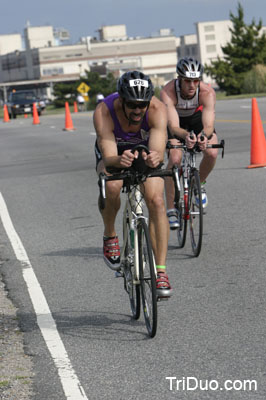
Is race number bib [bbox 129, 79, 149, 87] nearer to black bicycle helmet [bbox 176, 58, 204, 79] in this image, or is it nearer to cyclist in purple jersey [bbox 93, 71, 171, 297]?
cyclist in purple jersey [bbox 93, 71, 171, 297]

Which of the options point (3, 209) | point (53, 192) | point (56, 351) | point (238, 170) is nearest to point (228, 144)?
point (238, 170)

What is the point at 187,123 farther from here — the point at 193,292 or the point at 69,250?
the point at 193,292

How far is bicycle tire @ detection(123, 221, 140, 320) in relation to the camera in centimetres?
639

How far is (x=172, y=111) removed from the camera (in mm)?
9344

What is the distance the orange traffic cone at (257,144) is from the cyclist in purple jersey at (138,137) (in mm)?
8932

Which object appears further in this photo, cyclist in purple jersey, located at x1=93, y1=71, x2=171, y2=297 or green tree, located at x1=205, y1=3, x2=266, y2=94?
green tree, located at x1=205, y1=3, x2=266, y2=94

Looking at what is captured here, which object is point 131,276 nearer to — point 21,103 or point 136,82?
point 136,82

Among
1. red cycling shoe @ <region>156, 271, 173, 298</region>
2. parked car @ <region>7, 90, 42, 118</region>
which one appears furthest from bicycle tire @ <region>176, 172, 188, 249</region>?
parked car @ <region>7, 90, 42, 118</region>

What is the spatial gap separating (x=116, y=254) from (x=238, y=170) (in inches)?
359

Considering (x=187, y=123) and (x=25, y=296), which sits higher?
(x=187, y=123)

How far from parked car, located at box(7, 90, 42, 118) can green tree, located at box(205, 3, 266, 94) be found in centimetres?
1190

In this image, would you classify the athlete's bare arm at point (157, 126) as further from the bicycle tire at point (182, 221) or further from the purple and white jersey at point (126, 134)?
the bicycle tire at point (182, 221)

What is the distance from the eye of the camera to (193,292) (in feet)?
23.9

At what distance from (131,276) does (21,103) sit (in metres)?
52.3
